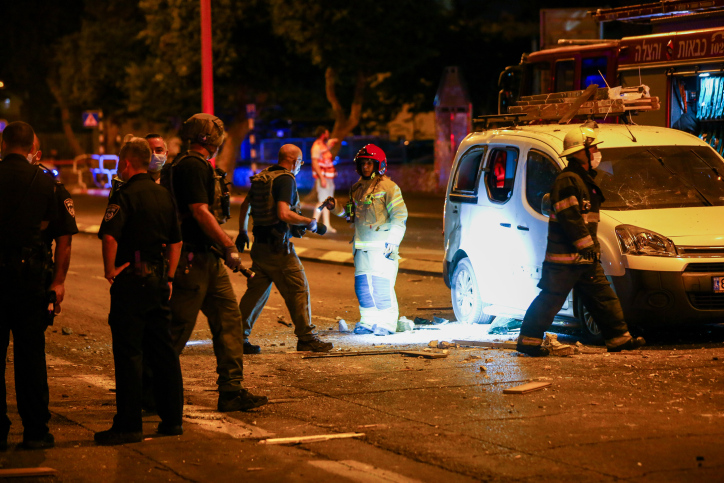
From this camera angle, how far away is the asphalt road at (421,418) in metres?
5.13

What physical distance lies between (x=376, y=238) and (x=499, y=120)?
6.50 feet

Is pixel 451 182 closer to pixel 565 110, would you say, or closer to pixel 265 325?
pixel 565 110

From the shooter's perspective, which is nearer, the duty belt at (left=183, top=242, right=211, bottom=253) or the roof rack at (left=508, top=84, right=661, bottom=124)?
the duty belt at (left=183, top=242, right=211, bottom=253)

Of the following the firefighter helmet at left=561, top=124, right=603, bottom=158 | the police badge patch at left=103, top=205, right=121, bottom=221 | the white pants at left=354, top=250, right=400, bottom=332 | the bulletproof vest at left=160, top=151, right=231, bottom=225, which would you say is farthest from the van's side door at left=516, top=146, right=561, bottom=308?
the police badge patch at left=103, top=205, right=121, bottom=221

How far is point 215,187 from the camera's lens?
654 centimetres

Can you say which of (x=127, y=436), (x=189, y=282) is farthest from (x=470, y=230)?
(x=127, y=436)

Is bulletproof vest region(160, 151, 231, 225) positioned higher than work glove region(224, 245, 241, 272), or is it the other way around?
bulletproof vest region(160, 151, 231, 225)

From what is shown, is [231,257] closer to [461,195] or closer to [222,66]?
[461,195]

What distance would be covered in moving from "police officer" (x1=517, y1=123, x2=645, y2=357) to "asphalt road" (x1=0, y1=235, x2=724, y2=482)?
19 cm

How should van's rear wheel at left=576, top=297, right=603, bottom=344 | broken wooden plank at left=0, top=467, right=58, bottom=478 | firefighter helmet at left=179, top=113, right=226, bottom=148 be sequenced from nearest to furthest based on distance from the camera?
broken wooden plank at left=0, top=467, right=58, bottom=478, firefighter helmet at left=179, top=113, right=226, bottom=148, van's rear wheel at left=576, top=297, right=603, bottom=344

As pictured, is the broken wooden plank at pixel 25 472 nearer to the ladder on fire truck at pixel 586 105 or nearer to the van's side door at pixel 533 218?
the van's side door at pixel 533 218

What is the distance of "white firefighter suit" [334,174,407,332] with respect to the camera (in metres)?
9.51

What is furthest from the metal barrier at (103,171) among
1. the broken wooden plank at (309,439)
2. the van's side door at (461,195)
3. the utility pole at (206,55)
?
the broken wooden plank at (309,439)

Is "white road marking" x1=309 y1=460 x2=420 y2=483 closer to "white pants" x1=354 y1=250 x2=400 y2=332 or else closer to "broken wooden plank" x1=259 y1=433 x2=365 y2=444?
"broken wooden plank" x1=259 y1=433 x2=365 y2=444
